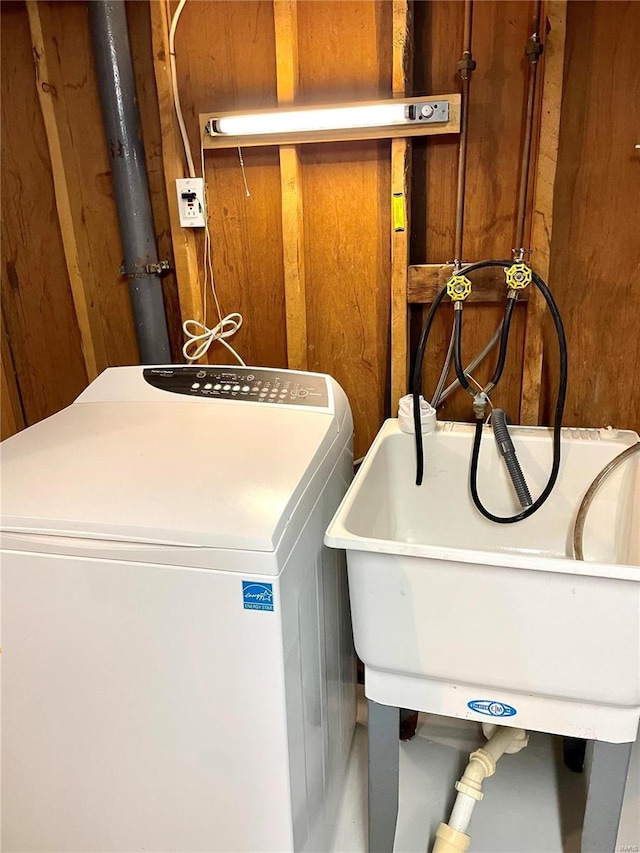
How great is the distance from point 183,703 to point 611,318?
1327mm

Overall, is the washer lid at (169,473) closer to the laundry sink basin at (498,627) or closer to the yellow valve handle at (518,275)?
the laundry sink basin at (498,627)

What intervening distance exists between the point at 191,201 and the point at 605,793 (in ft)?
5.48

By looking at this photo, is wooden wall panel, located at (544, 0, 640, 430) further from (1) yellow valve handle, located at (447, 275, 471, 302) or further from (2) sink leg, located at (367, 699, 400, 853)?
(2) sink leg, located at (367, 699, 400, 853)

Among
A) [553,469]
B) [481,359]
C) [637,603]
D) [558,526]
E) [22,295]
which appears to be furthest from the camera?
[22,295]

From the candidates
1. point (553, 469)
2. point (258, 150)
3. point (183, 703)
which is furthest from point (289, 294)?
point (183, 703)

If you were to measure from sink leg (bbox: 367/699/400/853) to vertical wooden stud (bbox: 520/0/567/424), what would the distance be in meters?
0.84

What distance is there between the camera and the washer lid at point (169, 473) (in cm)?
100

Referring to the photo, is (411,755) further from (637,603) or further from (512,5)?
(512,5)

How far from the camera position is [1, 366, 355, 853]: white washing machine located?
100 cm

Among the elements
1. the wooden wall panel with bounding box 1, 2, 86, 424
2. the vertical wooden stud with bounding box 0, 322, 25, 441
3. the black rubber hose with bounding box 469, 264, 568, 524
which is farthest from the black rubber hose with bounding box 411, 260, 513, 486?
the vertical wooden stud with bounding box 0, 322, 25, 441

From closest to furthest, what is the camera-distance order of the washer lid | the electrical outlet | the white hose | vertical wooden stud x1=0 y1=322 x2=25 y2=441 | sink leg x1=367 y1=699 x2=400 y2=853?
the washer lid → sink leg x1=367 y1=699 x2=400 y2=853 → the white hose → the electrical outlet → vertical wooden stud x1=0 y1=322 x2=25 y2=441

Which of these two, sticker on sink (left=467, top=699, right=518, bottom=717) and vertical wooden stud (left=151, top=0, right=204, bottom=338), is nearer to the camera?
sticker on sink (left=467, top=699, right=518, bottom=717)

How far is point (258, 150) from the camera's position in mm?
1670

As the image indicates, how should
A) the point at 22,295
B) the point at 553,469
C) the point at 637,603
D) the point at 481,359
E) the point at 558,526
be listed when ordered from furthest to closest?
the point at 22,295 → the point at 481,359 → the point at 558,526 → the point at 553,469 → the point at 637,603
